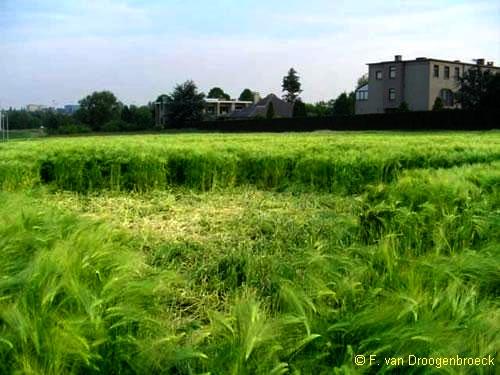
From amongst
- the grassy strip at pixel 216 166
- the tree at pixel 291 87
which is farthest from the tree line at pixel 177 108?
the grassy strip at pixel 216 166

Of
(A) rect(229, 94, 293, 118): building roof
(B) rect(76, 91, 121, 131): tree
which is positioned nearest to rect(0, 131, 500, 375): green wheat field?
(A) rect(229, 94, 293, 118): building roof

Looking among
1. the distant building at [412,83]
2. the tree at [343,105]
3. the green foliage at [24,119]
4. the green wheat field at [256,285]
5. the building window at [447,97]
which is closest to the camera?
the green wheat field at [256,285]

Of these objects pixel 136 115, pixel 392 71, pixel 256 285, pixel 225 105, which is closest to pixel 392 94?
pixel 392 71

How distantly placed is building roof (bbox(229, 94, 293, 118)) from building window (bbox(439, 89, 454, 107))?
72.0 feet

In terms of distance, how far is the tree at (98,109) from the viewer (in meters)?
85.1

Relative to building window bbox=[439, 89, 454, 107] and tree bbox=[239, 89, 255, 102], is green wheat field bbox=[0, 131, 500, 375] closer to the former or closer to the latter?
building window bbox=[439, 89, 454, 107]

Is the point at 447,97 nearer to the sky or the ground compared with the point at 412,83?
nearer to the ground

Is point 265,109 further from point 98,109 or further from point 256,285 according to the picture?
point 256,285

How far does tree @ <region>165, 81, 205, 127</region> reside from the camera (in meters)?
66.2

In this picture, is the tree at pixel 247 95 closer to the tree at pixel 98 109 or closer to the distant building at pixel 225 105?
the distant building at pixel 225 105

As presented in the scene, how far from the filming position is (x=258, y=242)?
17.3 feet

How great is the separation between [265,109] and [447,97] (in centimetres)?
2544

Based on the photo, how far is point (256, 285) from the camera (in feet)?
12.4

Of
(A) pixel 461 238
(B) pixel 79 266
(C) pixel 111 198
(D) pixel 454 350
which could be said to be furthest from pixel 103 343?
(C) pixel 111 198
